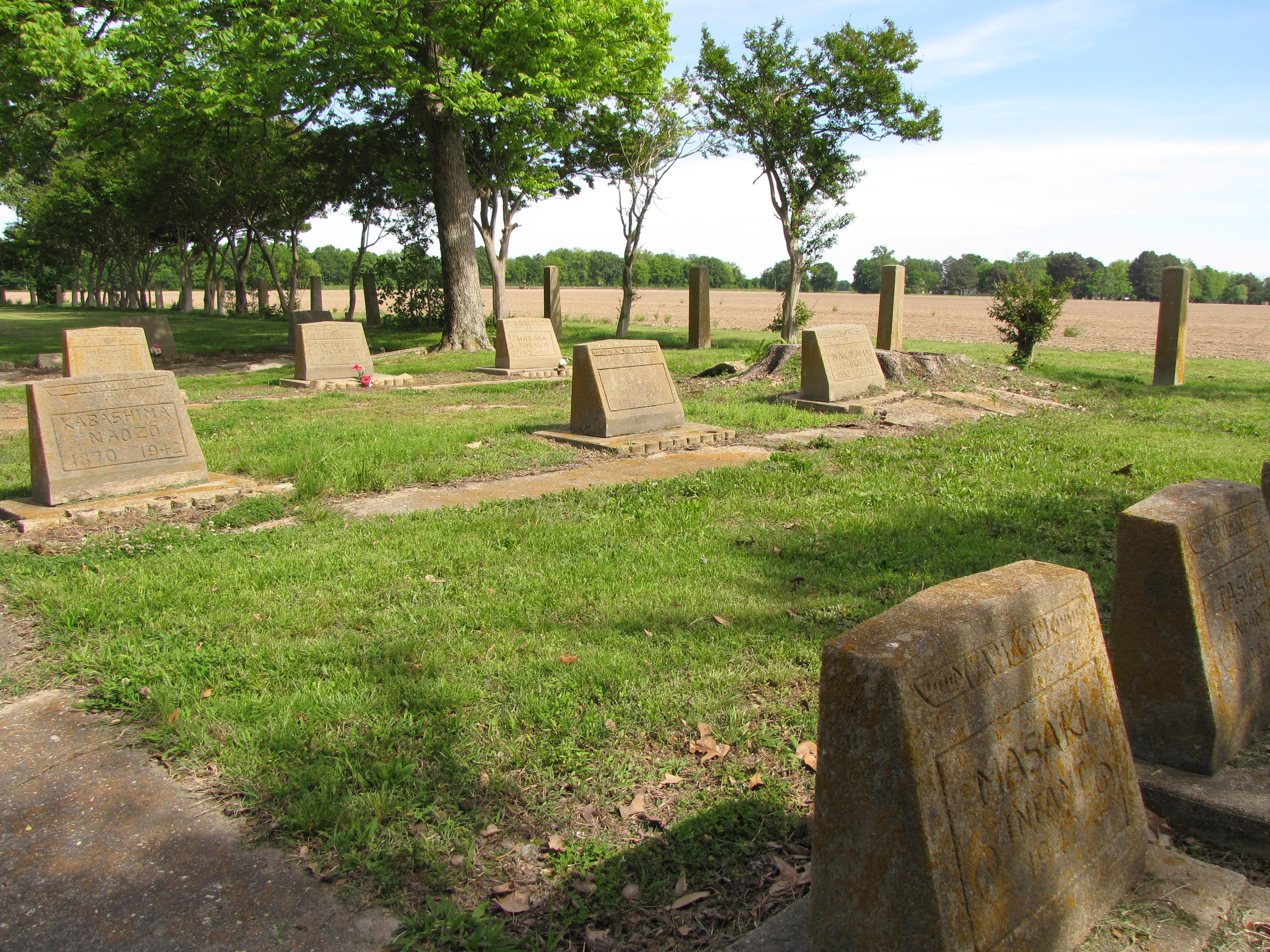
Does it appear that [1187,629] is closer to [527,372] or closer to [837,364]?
[837,364]

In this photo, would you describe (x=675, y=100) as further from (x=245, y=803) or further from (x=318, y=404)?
(x=245, y=803)

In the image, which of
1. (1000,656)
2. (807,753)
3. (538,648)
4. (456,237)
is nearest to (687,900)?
(807,753)

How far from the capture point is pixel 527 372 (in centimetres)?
1588

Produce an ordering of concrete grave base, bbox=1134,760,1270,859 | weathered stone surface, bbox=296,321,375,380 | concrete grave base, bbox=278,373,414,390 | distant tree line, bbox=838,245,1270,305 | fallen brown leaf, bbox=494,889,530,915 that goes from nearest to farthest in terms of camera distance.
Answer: fallen brown leaf, bbox=494,889,530,915
concrete grave base, bbox=1134,760,1270,859
concrete grave base, bbox=278,373,414,390
weathered stone surface, bbox=296,321,375,380
distant tree line, bbox=838,245,1270,305

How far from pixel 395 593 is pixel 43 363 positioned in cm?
1685

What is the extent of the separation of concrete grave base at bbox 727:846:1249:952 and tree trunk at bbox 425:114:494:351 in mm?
18742

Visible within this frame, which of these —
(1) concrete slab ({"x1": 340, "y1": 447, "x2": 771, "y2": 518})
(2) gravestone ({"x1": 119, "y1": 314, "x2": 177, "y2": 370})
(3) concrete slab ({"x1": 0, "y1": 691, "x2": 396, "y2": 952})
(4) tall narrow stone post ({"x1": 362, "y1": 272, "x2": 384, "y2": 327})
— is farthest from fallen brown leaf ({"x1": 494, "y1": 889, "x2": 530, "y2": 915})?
(4) tall narrow stone post ({"x1": 362, "y1": 272, "x2": 384, "y2": 327})

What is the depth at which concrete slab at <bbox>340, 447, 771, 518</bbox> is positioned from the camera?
6.55 m

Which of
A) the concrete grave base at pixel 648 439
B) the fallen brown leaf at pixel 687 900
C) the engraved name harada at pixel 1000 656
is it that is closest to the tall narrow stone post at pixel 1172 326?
the concrete grave base at pixel 648 439

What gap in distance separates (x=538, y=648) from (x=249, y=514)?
10.8ft

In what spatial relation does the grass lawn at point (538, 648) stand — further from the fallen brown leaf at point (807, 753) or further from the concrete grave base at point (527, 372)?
the concrete grave base at point (527, 372)

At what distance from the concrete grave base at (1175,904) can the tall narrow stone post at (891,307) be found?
546 inches

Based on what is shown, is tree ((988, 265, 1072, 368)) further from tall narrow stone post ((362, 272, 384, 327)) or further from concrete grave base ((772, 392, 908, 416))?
tall narrow stone post ((362, 272, 384, 327))

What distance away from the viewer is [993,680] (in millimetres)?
1947
